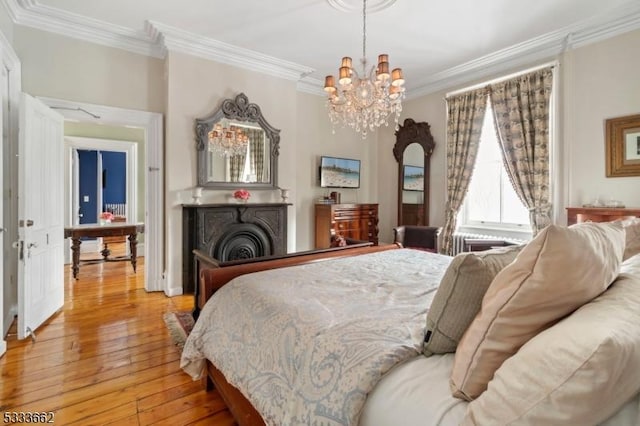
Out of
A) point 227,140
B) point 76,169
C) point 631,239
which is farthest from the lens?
point 76,169

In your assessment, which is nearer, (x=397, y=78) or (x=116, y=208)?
(x=397, y=78)

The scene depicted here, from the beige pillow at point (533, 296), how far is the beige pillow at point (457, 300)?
0.15 metres

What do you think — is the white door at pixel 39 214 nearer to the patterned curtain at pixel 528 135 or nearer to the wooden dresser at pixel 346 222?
the wooden dresser at pixel 346 222

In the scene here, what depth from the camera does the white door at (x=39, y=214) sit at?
2713 millimetres

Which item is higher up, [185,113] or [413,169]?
[185,113]

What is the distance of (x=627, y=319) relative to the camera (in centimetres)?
73

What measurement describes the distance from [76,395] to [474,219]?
4860mm

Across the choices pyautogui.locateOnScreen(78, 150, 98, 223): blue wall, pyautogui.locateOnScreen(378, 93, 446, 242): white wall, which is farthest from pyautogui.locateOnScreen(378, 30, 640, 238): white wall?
pyautogui.locateOnScreen(78, 150, 98, 223): blue wall

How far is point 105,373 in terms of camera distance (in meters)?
2.22

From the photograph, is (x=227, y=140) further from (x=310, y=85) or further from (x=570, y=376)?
(x=570, y=376)

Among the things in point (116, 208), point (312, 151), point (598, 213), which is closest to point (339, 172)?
point (312, 151)

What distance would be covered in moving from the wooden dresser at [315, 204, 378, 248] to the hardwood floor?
2524 millimetres

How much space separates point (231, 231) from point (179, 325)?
4.92 feet

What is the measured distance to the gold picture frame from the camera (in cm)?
324
